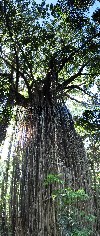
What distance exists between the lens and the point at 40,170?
5.07m

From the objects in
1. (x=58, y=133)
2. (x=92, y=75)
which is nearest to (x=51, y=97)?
(x=58, y=133)

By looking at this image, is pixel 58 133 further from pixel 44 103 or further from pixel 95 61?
pixel 95 61

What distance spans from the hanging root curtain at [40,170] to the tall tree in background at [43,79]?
0.01 meters

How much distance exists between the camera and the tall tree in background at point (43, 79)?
17.2ft

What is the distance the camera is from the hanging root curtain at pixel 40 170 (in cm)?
463

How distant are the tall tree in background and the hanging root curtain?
0.01 meters

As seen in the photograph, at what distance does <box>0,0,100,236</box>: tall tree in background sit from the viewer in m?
5.23

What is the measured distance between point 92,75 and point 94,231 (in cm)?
331

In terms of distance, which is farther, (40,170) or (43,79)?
(43,79)

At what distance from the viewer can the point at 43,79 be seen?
6617 millimetres

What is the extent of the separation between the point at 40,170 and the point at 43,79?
6.90 ft

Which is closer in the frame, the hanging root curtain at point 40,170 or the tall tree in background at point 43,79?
the hanging root curtain at point 40,170

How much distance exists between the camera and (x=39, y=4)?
6.23 metres

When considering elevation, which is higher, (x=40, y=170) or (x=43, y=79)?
(x=43, y=79)
